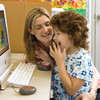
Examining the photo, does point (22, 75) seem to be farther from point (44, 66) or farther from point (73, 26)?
point (73, 26)

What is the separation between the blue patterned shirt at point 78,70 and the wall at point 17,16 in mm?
694

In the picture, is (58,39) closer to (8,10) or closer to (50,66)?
(50,66)

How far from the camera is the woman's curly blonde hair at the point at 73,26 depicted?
4.02 ft

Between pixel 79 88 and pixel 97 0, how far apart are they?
6.87 ft

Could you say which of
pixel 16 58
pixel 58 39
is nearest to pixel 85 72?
pixel 58 39

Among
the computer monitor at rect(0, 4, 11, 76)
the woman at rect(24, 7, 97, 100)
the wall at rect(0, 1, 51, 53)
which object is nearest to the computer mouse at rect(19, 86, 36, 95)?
the computer monitor at rect(0, 4, 11, 76)

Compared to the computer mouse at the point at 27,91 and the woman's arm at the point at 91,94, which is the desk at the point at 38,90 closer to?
the computer mouse at the point at 27,91

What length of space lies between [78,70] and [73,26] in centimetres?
28

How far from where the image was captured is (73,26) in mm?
1235

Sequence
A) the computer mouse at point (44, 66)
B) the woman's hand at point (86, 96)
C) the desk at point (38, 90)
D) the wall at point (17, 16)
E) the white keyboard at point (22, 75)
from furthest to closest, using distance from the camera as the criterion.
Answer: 1. the wall at point (17, 16)
2. the computer mouse at point (44, 66)
3. the woman's hand at point (86, 96)
4. the white keyboard at point (22, 75)
5. the desk at point (38, 90)

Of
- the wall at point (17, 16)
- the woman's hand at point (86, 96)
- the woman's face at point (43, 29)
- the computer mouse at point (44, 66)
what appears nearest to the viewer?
the woman's hand at point (86, 96)

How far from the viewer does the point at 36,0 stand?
1.85 meters

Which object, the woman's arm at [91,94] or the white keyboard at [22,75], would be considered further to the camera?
the woman's arm at [91,94]

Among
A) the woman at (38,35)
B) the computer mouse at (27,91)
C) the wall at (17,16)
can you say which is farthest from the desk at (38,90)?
the wall at (17,16)
